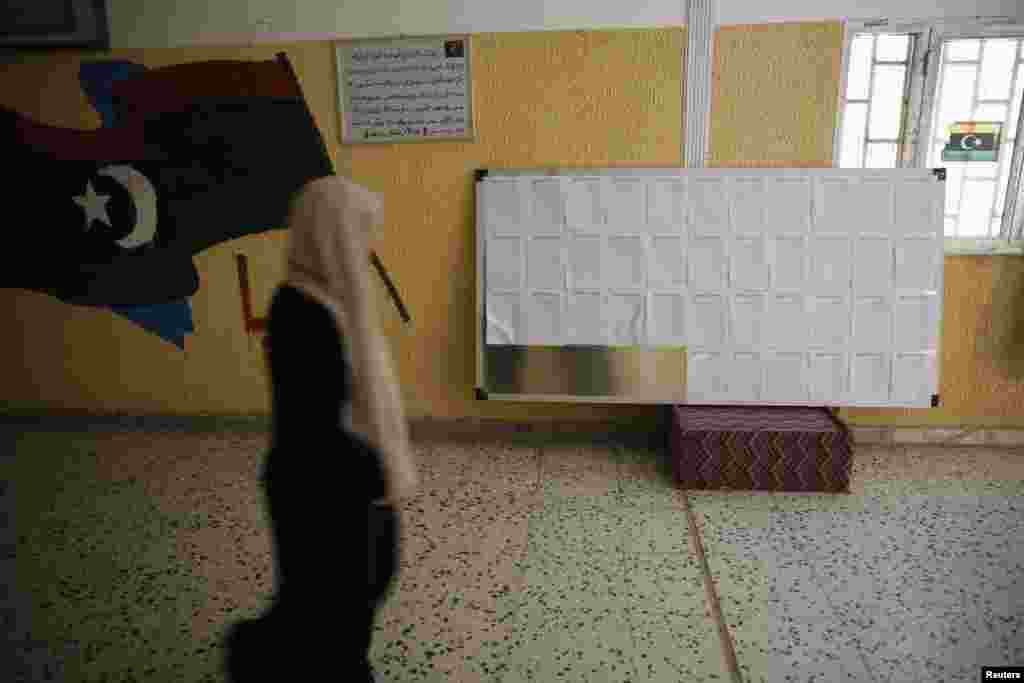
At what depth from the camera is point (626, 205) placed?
304 cm

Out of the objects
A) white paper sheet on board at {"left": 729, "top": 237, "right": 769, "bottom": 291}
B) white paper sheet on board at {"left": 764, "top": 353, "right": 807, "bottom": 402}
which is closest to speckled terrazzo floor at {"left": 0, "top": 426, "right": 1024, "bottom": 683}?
white paper sheet on board at {"left": 764, "top": 353, "right": 807, "bottom": 402}

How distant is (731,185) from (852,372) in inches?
39.3

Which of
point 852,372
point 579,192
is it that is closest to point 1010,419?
point 852,372

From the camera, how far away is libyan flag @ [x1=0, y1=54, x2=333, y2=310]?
3203 mm

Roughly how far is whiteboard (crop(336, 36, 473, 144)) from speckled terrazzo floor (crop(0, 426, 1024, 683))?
1.55 m

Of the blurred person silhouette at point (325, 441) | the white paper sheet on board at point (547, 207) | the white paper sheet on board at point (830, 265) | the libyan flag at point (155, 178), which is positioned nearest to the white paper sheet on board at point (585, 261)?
the white paper sheet on board at point (547, 207)

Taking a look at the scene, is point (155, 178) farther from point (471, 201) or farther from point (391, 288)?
point (471, 201)

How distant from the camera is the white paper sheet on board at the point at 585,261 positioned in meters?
3.07

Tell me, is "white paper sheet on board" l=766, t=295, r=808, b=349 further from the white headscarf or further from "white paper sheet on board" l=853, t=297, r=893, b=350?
the white headscarf

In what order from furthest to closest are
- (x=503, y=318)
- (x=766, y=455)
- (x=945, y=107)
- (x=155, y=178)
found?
1. (x=155, y=178)
2. (x=503, y=318)
3. (x=945, y=107)
4. (x=766, y=455)

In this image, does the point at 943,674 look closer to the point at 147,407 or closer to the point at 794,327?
the point at 794,327

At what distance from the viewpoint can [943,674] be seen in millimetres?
1726

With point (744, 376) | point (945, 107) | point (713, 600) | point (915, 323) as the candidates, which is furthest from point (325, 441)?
point (945, 107)

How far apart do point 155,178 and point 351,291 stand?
2.60 m
